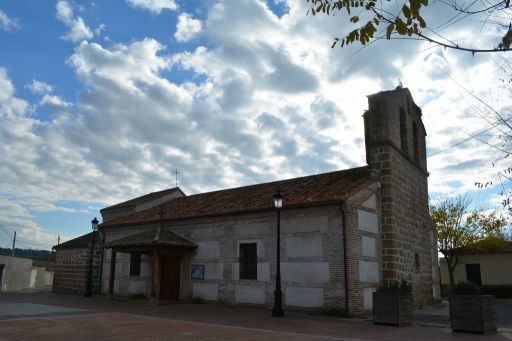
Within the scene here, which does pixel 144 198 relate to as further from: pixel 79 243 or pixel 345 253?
pixel 345 253

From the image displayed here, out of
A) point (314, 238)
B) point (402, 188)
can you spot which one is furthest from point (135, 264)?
point (402, 188)

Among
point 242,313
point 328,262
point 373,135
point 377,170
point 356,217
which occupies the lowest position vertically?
point 242,313

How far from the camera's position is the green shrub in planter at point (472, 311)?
37.9 ft

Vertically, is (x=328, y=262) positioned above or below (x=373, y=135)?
below

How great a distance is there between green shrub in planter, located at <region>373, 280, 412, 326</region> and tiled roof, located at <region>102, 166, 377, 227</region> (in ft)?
12.5

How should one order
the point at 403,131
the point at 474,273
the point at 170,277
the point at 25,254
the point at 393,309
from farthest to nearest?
the point at 25,254 < the point at 474,273 < the point at 170,277 < the point at 403,131 < the point at 393,309

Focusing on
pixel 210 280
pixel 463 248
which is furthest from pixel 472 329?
pixel 463 248

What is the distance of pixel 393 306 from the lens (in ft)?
42.3

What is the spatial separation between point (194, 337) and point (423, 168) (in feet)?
53.7

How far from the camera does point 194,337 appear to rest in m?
10.1

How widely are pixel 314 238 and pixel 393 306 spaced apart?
430cm

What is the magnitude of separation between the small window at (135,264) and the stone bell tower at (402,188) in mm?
12278

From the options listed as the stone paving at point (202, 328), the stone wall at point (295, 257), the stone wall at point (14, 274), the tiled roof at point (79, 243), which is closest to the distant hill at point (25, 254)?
the stone wall at point (14, 274)

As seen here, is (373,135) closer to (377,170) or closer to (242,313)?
(377,170)
